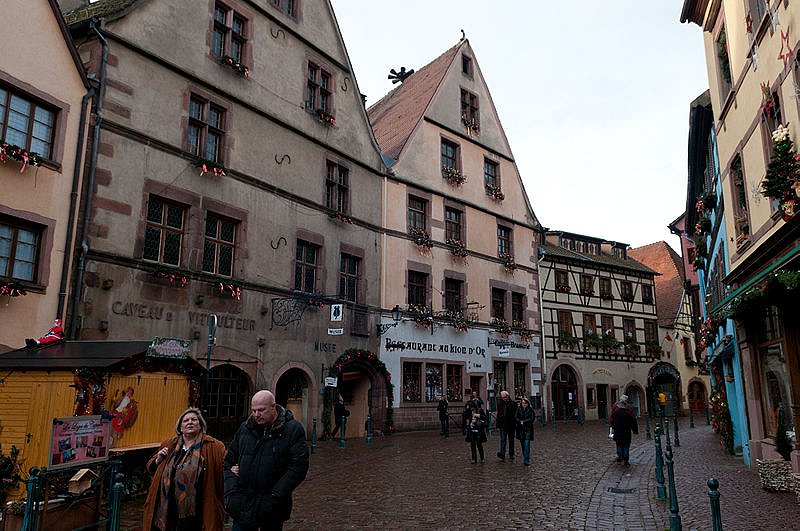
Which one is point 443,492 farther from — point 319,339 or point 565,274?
point 565,274

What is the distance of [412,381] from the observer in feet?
77.3

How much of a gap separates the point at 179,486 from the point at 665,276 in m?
46.3

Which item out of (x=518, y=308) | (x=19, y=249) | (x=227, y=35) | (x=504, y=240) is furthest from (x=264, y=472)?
(x=518, y=308)

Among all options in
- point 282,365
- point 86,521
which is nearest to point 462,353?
point 282,365

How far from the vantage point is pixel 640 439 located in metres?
21.5

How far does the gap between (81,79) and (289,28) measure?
314 inches

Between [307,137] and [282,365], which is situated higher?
[307,137]

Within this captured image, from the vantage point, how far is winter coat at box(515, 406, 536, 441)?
44.7 feet

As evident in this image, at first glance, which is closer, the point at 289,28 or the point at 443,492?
the point at 443,492

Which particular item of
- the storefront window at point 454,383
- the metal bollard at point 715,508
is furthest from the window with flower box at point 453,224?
the metal bollard at point 715,508

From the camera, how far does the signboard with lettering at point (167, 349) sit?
9.94 meters

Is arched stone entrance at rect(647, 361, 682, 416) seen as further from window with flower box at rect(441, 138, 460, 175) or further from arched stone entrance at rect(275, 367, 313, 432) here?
arched stone entrance at rect(275, 367, 313, 432)

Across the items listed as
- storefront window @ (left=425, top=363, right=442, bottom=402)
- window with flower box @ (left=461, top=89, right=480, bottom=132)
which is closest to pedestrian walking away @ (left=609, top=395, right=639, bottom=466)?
storefront window @ (left=425, top=363, right=442, bottom=402)

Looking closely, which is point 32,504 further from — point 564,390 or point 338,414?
point 564,390
